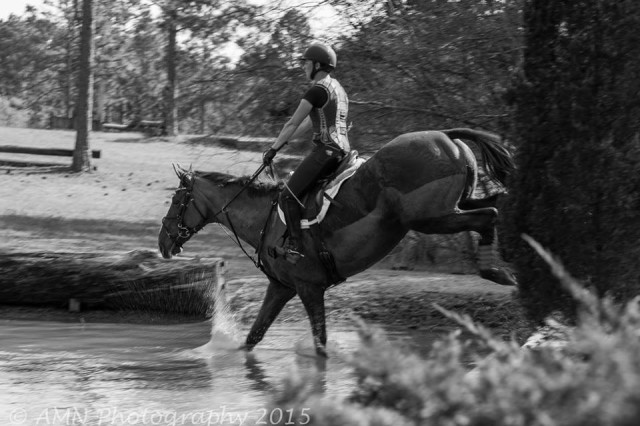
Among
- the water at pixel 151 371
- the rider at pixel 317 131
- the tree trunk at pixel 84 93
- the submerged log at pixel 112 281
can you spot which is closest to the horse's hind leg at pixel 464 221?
the rider at pixel 317 131

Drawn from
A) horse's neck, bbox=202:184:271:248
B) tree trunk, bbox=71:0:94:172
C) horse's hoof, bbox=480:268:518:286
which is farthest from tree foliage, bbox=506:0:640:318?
tree trunk, bbox=71:0:94:172

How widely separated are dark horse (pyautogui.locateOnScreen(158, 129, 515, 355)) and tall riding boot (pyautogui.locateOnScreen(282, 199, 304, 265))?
0.28 ft

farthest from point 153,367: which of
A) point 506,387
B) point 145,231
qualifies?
point 145,231

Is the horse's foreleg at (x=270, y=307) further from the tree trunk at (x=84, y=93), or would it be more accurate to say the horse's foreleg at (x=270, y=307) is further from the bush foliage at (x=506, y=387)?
the tree trunk at (x=84, y=93)

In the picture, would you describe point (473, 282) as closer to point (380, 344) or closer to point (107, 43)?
point (380, 344)

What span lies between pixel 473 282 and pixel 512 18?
345cm

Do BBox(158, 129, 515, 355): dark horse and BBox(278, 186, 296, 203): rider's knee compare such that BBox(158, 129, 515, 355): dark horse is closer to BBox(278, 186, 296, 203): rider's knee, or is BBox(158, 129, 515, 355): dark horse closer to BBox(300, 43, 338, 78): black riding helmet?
BBox(278, 186, 296, 203): rider's knee

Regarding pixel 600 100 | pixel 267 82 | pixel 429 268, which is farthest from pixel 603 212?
pixel 429 268

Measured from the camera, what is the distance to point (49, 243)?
17906 millimetres

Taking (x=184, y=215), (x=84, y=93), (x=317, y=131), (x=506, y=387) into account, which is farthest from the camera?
(x=84, y=93)

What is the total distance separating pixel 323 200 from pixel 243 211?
1.16m

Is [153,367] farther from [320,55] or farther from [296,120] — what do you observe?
[320,55]

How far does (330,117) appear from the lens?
8914 millimetres

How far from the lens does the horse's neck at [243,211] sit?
9.81 m
